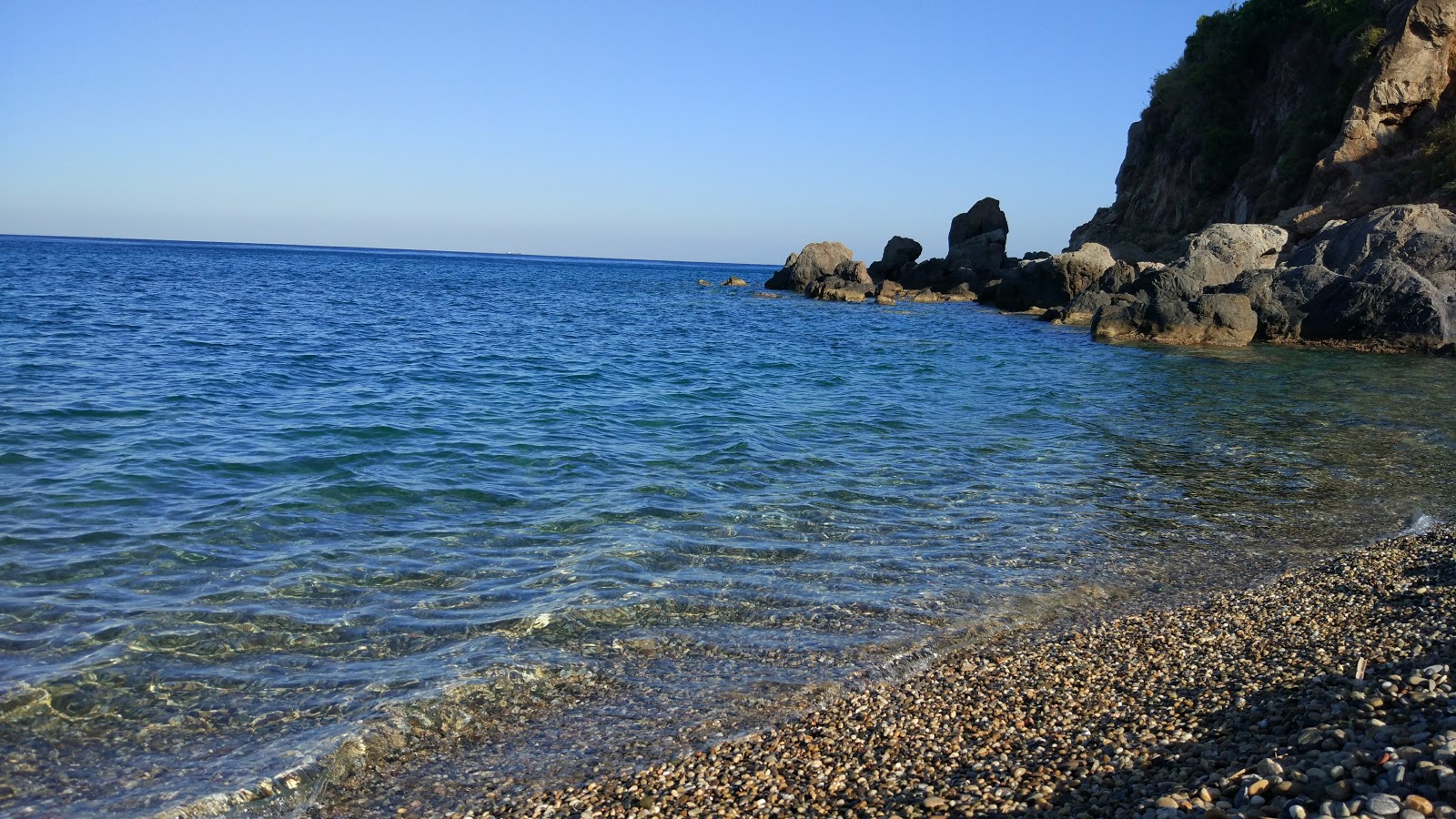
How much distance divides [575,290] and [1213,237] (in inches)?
1824

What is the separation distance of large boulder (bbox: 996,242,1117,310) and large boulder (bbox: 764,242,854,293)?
17521 millimetres

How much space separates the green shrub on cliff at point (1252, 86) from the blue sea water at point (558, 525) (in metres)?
24.0

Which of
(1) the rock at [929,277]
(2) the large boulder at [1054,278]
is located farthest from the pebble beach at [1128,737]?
(1) the rock at [929,277]

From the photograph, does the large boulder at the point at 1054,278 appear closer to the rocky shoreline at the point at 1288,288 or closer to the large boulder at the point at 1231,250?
the rocky shoreline at the point at 1288,288

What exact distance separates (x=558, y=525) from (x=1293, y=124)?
4613 cm

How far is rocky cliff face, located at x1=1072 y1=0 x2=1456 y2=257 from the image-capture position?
36469 millimetres

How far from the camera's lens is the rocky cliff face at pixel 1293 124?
3647 cm

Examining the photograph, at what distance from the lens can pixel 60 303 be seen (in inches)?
1340

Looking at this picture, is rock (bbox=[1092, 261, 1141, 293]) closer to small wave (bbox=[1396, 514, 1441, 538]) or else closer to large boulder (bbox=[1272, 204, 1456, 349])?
large boulder (bbox=[1272, 204, 1456, 349])

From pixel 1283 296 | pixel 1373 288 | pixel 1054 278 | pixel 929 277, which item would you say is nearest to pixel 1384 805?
pixel 1373 288

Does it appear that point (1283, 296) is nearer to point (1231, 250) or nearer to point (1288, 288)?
point (1288, 288)

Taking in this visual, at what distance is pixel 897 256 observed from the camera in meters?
62.8

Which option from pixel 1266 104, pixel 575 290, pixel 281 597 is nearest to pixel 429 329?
pixel 281 597

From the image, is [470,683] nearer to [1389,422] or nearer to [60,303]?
[1389,422]
